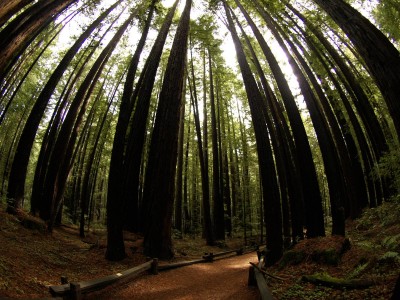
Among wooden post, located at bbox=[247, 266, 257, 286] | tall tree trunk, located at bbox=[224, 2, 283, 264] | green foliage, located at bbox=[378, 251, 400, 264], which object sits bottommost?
wooden post, located at bbox=[247, 266, 257, 286]

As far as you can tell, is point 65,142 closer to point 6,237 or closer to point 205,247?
point 6,237

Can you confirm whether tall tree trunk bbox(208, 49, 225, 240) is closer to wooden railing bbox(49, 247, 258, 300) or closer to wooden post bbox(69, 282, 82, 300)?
wooden railing bbox(49, 247, 258, 300)

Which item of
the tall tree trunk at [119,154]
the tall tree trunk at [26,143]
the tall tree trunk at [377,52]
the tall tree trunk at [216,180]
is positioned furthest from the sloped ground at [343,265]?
the tall tree trunk at [26,143]

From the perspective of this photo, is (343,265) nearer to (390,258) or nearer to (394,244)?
(394,244)

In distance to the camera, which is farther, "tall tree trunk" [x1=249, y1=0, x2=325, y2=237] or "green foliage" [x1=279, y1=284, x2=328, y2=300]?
"tall tree trunk" [x1=249, y1=0, x2=325, y2=237]

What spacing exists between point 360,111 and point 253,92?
498 cm

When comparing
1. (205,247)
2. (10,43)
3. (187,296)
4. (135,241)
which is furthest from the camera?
A: (205,247)

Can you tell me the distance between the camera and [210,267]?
955 centimetres

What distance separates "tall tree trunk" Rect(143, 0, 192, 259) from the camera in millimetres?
8359

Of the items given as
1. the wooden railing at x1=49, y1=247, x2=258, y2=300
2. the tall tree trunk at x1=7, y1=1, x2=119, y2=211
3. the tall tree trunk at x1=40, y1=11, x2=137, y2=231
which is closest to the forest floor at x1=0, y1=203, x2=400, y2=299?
the wooden railing at x1=49, y1=247, x2=258, y2=300

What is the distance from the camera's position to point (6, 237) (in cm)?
763

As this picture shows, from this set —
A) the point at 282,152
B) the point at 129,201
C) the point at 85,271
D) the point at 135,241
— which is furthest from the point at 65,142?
the point at 282,152

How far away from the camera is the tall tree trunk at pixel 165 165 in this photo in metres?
8.36

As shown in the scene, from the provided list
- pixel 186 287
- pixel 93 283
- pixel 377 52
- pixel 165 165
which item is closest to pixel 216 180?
pixel 165 165
